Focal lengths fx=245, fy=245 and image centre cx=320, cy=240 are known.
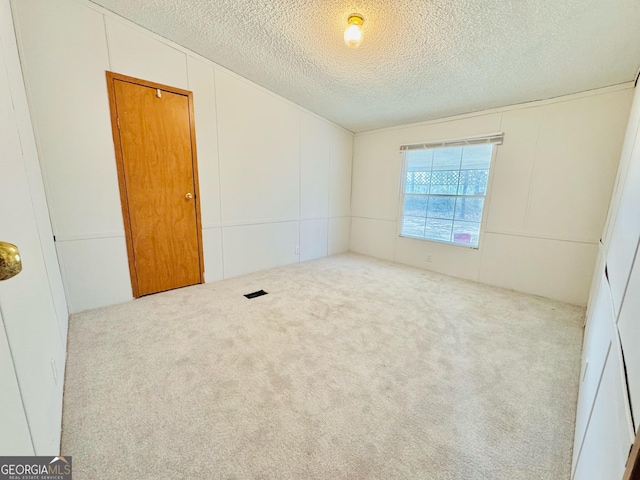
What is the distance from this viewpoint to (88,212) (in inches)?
89.7

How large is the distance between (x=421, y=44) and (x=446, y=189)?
6.80 ft

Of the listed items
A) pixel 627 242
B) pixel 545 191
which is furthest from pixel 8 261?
pixel 545 191

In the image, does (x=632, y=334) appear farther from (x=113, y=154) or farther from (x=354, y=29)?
(x=113, y=154)

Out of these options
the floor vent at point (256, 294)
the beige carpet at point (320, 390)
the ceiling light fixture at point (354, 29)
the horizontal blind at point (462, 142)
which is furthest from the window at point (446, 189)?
the floor vent at point (256, 294)

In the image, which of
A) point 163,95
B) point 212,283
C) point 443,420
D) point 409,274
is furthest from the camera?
point 409,274

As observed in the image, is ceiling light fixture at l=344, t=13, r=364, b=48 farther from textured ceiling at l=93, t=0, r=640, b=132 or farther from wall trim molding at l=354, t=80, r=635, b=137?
wall trim molding at l=354, t=80, r=635, b=137

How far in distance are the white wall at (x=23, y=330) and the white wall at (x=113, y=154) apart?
0.79 m

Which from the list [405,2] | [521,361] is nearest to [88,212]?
[405,2]

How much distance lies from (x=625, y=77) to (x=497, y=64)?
119 centimetres

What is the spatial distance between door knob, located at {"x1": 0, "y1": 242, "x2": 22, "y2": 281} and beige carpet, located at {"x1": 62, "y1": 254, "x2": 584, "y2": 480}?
39.5 inches

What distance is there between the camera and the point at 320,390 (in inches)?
58.3

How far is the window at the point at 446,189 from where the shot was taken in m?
3.33

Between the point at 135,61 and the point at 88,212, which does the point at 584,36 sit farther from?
the point at 88,212

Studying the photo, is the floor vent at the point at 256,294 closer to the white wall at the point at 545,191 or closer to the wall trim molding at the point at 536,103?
the white wall at the point at 545,191
